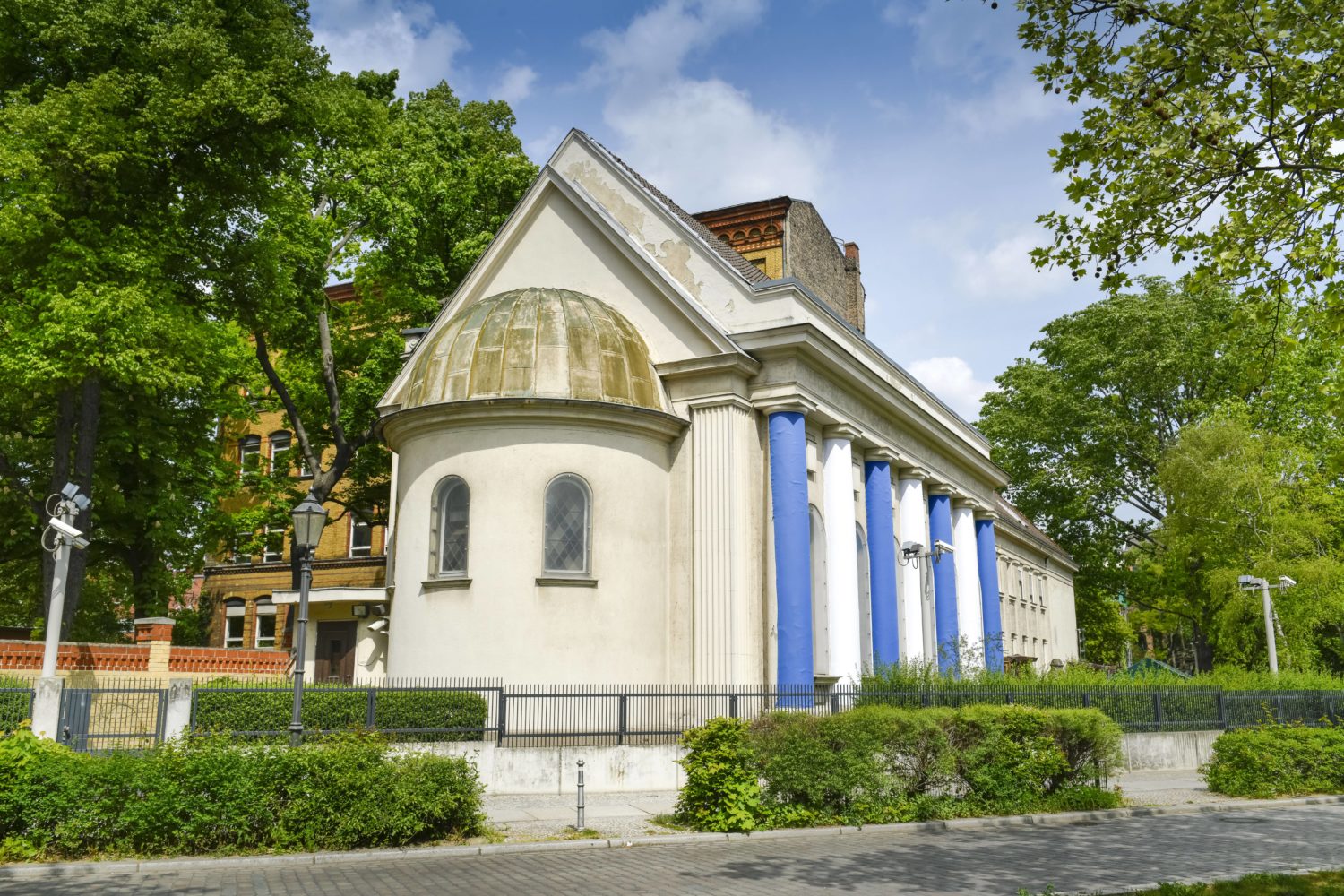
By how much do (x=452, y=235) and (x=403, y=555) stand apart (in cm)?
1540

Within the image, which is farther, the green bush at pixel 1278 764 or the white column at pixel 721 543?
the white column at pixel 721 543

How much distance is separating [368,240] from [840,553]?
18.7 m

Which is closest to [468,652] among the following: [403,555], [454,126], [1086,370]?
[403,555]

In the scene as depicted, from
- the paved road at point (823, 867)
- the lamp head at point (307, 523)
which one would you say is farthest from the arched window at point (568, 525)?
the paved road at point (823, 867)

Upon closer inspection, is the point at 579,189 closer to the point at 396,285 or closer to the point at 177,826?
the point at 396,285

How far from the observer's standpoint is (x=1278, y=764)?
62.4 ft

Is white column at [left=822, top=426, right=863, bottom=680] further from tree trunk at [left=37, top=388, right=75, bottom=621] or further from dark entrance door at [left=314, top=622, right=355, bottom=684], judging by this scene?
tree trunk at [left=37, top=388, right=75, bottom=621]

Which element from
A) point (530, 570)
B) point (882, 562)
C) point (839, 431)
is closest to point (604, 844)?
point (530, 570)

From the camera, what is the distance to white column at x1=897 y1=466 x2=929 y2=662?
105ft

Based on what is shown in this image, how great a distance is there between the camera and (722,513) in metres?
22.8

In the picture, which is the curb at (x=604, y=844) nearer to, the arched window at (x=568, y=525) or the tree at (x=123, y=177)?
the arched window at (x=568, y=525)

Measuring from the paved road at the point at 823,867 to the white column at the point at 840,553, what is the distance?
412 inches

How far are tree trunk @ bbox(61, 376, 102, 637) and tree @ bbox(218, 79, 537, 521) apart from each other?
5.32 meters

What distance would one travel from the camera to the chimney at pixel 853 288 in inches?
1906
